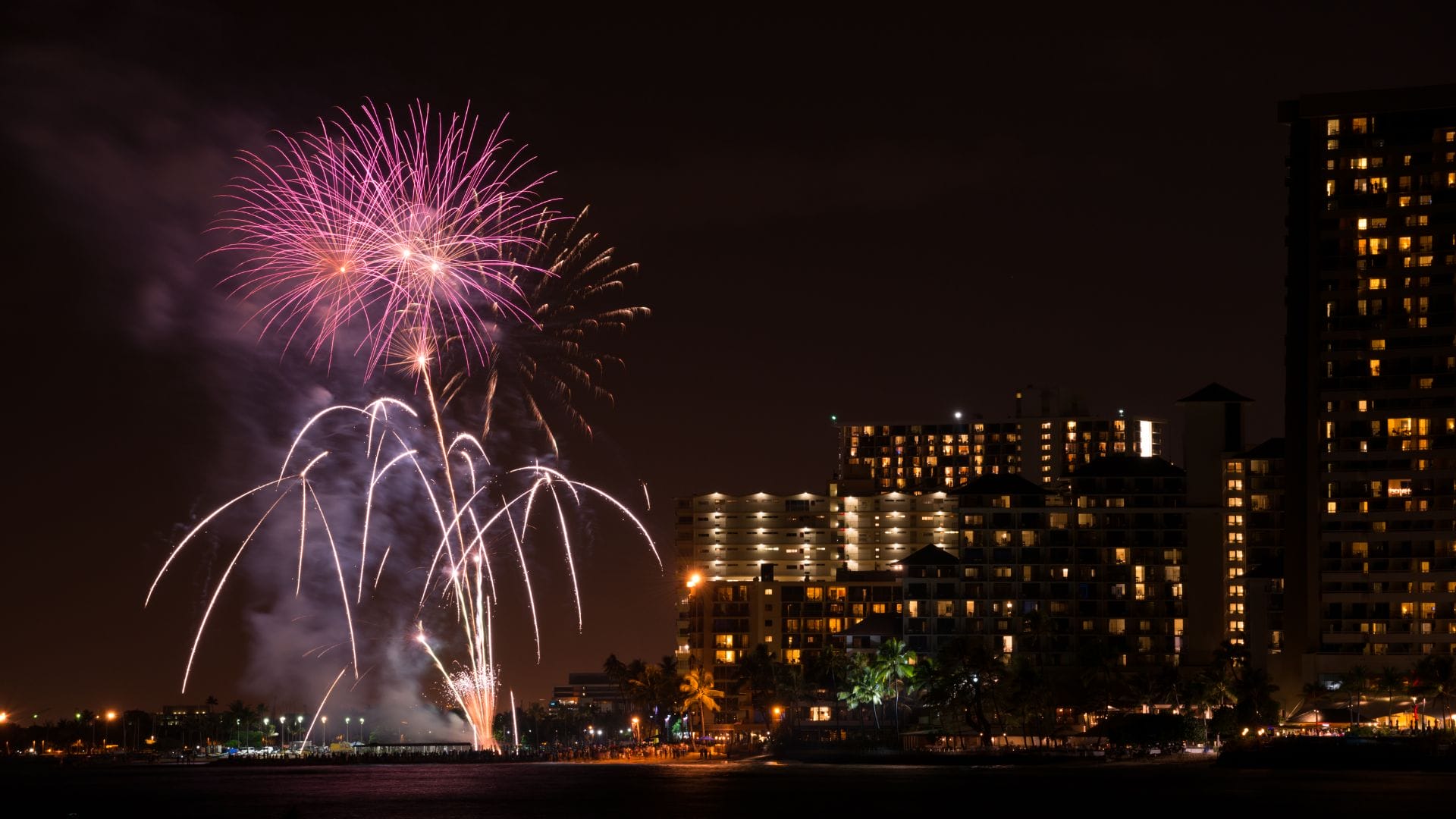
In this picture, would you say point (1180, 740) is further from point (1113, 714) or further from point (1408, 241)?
point (1408, 241)

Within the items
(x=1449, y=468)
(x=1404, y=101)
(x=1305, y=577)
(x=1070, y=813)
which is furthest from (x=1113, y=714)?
(x=1070, y=813)

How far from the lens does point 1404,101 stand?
170 metres

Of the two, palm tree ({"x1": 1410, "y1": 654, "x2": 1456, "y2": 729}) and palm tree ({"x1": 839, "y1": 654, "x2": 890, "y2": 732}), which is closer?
palm tree ({"x1": 1410, "y1": 654, "x2": 1456, "y2": 729})

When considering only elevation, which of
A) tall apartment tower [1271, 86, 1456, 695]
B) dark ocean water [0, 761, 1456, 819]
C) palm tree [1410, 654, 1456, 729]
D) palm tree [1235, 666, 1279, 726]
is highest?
tall apartment tower [1271, 86, 1456, 695]

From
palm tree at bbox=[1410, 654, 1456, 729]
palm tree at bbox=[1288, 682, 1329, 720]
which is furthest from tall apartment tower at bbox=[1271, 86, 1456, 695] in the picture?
palm tree at bbox=[1410, 654, 1456, 729]

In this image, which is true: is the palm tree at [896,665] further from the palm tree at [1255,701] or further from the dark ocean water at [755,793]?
the palm tree at [1255,701]

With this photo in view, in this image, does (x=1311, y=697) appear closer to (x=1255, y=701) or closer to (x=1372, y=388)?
(x=1255, y=701)

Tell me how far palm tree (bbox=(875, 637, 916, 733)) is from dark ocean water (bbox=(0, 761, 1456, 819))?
18246 millimetres

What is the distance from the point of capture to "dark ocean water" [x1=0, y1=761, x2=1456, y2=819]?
4252 inches

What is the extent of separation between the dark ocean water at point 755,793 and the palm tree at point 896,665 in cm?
1825

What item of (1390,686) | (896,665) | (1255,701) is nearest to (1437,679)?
(1390,686)

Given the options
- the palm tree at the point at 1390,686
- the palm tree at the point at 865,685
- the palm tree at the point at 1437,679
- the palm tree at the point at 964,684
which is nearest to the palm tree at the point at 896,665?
the palm tree at the point at 865,685

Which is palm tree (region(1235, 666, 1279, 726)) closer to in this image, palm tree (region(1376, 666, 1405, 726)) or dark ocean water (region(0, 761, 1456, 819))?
dark ocean water (region(0, 761, 1456, 819))

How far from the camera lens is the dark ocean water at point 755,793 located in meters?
108
